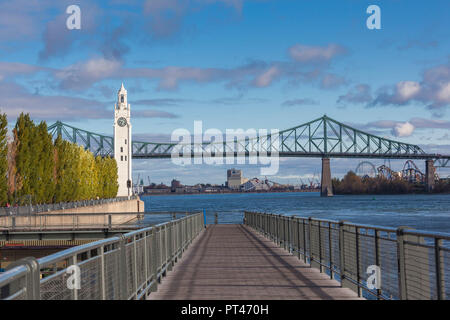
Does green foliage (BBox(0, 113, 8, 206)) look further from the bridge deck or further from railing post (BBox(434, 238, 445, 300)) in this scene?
railing post (BBox(434, 238, 445, 300))

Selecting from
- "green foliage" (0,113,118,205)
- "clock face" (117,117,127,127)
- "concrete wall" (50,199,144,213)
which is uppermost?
"clock face" (117,117,127,127)

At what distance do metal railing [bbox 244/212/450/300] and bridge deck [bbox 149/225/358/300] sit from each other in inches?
13.3

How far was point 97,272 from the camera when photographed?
20.2 feet

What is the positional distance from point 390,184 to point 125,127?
11141cm

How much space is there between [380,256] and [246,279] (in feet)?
12.6

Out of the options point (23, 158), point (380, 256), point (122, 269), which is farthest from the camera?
point (23, 158)

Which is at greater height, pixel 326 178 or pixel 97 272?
pixel 326 178

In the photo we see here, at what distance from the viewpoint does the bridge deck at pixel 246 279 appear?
9.74 metres

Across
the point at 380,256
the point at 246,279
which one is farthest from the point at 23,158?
the point at 380,256

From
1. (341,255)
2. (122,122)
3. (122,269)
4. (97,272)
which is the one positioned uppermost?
(122,122)

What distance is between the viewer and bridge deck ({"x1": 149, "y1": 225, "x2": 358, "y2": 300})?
9.74 m

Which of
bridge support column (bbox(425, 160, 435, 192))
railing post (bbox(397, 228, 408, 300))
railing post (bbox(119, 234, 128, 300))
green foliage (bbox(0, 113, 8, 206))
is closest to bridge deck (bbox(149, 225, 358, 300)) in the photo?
railing post (bbox(119, 234, 128, 300))

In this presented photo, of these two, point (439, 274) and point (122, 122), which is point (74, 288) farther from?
point (122, 122)
